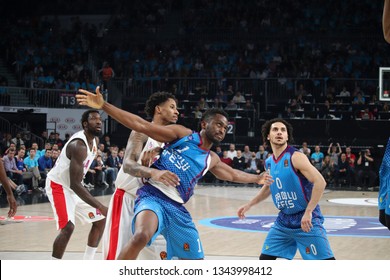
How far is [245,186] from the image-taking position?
21125 mm

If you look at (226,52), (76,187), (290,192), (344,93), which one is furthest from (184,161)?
(226,52)

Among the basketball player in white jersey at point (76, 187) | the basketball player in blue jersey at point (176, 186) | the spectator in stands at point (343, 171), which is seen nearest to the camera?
the basketball player in blue jersey at point (176, 186)

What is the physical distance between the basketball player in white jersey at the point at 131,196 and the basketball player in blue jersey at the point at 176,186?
29 centimetres

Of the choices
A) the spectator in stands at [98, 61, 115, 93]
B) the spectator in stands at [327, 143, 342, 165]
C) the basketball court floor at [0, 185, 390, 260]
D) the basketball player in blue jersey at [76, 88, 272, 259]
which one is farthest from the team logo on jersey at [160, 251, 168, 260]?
the spectator in stands at [98, 61, 115, 93]

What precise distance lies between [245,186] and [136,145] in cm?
1574

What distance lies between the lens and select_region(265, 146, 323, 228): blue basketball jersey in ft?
19.4

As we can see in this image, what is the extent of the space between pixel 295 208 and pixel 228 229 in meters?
5.24

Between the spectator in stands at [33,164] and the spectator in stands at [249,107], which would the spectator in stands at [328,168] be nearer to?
the spectator in stands at [249,107]

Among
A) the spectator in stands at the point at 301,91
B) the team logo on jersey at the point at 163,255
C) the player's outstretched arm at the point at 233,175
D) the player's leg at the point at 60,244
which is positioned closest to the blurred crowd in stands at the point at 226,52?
the spectator in stands at the point at 301,91

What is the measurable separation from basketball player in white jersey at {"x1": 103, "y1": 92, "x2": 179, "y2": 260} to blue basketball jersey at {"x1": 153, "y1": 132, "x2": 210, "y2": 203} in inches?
9.0

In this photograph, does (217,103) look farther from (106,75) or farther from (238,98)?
(106,75)

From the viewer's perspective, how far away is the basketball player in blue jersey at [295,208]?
575 centimetres

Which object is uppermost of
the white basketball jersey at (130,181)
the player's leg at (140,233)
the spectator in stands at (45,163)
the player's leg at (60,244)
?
the white basketball jersey at (130,181)
